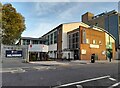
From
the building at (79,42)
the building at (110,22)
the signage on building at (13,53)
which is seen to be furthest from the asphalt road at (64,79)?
the building at (110,22)

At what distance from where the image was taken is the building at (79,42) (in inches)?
1757

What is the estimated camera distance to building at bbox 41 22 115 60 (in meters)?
44.6

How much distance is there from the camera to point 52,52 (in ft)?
188

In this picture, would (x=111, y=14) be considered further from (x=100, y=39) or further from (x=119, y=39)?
(x=100, y=39)

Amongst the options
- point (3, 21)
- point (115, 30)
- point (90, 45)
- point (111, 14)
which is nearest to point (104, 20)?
point (111, 14)

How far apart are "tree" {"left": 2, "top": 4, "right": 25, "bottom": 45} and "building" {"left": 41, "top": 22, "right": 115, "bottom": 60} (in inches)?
520

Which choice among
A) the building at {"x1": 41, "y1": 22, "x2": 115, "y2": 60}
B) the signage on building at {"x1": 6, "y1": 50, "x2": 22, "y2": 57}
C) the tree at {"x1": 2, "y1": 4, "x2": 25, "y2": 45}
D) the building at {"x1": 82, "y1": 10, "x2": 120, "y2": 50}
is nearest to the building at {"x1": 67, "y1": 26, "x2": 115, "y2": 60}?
the building at {"x1": 41, "y1": 22, "x2": 115, "y2": 60}

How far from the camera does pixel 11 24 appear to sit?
125 feet

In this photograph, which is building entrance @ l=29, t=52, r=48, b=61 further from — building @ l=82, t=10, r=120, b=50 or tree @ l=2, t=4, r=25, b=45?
building @ l=82, t=10, r=120, b=50

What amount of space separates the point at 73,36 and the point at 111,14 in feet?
78.8

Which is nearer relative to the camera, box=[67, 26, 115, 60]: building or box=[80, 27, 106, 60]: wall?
box=[67, 26, 115, 60]: building

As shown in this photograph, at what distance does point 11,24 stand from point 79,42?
15.3 metres

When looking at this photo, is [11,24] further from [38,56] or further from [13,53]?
[13,53]

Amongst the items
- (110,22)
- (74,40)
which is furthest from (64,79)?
(110,22)
